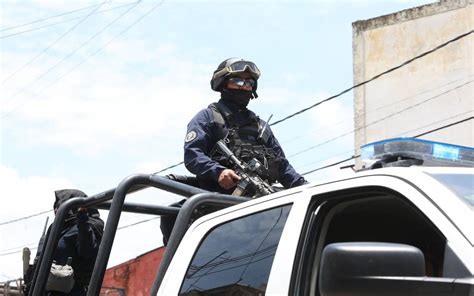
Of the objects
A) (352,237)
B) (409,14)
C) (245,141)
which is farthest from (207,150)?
(409,14)

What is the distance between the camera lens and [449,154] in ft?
12.3

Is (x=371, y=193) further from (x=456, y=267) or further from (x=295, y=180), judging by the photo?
(x=295, y=180)

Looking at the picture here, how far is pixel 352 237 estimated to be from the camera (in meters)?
3.68

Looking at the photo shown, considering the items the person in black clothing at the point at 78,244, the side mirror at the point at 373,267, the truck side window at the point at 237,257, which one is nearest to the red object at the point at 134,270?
the person in black clothing at the point at 78,244

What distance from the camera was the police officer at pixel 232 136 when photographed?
5.47m

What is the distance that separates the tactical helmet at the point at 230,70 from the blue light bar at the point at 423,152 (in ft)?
6.97

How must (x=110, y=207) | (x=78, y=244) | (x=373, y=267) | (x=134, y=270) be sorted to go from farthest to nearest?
(x=134, y=270) → (x=78, y=244) → (x=110, y=207) → (x=373, y=267)

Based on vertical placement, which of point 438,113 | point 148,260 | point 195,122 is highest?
point 438,113

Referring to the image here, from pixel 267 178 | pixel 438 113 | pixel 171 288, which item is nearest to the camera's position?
pixel 171 288

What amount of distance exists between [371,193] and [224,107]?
2.62 metres

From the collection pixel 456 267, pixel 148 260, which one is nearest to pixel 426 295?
pixel 456 267

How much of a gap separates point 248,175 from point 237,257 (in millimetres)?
1480

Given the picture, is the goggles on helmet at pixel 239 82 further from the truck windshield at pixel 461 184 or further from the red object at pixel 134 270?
the red object at pixel 134 270

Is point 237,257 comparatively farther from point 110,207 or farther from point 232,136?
point 232,136
